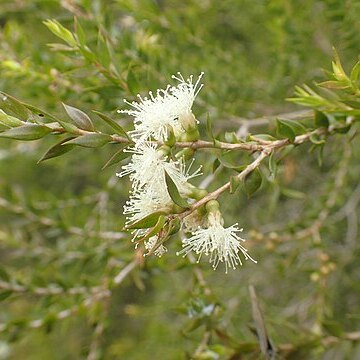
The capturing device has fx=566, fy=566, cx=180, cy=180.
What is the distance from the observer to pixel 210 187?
1.71 meters

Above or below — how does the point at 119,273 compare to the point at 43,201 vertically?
below

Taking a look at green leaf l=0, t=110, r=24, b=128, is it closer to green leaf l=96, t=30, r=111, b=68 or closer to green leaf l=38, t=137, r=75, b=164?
green leaf l=38, t=137, r=75, b=164

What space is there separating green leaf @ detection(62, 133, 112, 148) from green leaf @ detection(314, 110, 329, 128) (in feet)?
1.38

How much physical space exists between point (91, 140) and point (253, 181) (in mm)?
300

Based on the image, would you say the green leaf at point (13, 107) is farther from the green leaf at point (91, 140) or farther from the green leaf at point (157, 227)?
the green leaf at point (157, 227)

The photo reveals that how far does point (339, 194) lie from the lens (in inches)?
72.4

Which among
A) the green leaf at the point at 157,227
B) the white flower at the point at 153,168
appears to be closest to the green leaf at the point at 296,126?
the white flower at the point at 153,168

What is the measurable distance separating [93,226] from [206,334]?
0.85 meters

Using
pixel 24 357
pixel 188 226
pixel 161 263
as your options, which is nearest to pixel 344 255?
pixel 161 263

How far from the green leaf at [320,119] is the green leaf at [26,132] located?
522mm

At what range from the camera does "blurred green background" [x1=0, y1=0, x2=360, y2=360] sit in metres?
1.50

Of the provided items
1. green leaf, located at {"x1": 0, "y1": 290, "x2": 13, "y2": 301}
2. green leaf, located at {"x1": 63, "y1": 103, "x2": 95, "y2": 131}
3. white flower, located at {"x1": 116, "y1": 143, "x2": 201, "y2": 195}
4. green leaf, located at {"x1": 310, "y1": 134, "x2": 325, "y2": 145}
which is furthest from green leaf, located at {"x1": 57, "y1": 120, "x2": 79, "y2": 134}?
green leaf, located at {"x1": 0, "y1": 290, "x2": 13, "y2": 301}

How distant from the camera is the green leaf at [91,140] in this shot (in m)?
0.94

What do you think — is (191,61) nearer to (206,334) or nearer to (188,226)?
(206,334)
